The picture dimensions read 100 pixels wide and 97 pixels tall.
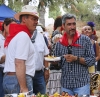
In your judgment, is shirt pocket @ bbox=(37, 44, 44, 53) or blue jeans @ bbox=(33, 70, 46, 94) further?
blue jeans @ bbox=(33, 70, 46, 94)

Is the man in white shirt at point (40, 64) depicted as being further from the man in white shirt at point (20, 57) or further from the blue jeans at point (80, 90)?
the man in white shirt at point (20, 57)

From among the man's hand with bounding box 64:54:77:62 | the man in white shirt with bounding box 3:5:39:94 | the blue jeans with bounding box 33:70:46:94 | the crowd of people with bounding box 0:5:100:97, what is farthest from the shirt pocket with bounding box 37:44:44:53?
the man in white shirt with bounding box 3:5:39:94

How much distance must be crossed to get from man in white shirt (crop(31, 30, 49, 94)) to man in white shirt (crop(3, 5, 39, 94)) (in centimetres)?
93

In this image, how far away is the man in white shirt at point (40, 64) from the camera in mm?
4934

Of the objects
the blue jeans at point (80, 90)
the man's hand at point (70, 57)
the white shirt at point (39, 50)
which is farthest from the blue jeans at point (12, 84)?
the white shirt at point (39, 50)

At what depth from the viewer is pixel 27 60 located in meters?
3.83

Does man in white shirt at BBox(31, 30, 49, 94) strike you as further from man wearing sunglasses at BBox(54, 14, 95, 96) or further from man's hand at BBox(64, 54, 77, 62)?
man's hand at BBox(64, 54, 77, 62)

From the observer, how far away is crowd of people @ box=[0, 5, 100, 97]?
3.73 meters

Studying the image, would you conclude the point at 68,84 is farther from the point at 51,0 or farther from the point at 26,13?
the point at 51,0

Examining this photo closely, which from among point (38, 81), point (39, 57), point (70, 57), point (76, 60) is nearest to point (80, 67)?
point (76, 60)

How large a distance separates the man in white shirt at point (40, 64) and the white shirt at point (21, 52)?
1.03 m

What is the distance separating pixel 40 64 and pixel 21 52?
1344 mm

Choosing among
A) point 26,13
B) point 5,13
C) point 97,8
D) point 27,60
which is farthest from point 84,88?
point 97,8

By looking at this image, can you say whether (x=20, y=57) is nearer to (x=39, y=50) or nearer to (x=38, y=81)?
(x=39, y=50)
